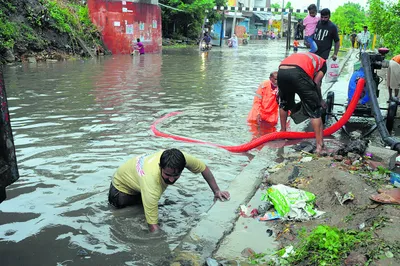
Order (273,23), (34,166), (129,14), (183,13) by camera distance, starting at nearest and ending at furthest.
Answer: (34,166) < (129,14) < (183,13) < (273,23)

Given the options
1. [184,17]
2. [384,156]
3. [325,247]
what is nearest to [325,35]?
[384,156]

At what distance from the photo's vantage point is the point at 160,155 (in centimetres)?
399

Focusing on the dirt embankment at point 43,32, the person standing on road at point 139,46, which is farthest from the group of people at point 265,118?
the person standing on road at point 139,46

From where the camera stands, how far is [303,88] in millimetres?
5598

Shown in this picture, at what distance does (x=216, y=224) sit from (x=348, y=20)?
44.0 m

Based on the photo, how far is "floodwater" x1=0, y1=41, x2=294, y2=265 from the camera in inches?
150

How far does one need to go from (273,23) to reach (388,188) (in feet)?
269

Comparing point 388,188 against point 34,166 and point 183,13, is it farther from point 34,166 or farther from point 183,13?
point 183,13

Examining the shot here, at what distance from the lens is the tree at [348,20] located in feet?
135

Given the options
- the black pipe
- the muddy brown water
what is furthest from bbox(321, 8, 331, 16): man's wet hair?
the muddy brown water

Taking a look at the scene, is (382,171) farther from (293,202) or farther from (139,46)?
(139,46)

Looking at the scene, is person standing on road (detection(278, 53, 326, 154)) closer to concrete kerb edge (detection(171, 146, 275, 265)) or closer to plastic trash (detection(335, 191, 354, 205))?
concrete kerb edge (detection(171, 146, 275, 265))

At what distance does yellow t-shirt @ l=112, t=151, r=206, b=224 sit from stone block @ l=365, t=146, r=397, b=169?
230 centimetres

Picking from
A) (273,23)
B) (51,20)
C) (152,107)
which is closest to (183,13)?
(51,20)
